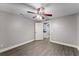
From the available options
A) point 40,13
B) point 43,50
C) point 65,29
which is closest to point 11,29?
point 40,13

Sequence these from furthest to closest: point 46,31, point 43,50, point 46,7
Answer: point 46,31, point 43,50, point 46,7

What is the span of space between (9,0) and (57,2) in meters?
1.18

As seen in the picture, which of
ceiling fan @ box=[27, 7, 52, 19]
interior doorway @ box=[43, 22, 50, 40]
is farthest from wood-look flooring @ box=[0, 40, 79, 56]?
ceiling fan @ box=[27, 7, 52, 19]

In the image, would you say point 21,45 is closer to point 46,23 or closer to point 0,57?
point 0,57

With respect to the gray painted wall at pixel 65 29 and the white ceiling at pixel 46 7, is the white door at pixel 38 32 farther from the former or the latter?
the white ceiling at pixel 46 7

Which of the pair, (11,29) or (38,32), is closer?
(11,29)

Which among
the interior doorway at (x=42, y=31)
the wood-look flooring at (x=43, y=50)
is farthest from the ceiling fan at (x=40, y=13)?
the wood-look flooring at (x=43, y=50)

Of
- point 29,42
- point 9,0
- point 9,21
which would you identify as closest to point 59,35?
point 29,42

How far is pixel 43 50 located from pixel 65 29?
804 mm

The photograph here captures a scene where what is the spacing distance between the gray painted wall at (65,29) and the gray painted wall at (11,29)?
29.2 inches

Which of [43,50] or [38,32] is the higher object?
[38,32]

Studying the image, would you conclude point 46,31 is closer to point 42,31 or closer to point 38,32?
point 42,31

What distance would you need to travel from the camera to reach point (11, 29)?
217 cm

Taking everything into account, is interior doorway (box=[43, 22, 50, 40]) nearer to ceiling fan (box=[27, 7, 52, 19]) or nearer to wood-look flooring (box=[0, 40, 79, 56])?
wood-look flooring (box=[0, 40, 79, 56])
